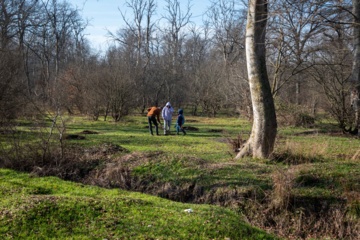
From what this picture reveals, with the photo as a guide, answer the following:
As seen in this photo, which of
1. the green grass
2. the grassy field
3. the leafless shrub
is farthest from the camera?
the leafless shrub

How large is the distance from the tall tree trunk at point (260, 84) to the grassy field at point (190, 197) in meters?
0.57

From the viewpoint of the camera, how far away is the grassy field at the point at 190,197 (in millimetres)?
6172

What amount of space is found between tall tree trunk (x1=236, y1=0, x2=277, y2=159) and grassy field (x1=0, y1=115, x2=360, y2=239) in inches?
22.4

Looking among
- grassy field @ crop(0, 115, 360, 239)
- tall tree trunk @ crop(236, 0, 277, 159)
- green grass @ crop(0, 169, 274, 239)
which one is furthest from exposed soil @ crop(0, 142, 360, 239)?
tall tree trunk @ crop(236, 0, 277, 159)

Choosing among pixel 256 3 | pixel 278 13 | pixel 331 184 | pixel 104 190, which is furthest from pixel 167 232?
pixel 256 3

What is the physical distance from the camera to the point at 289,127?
24.2 m

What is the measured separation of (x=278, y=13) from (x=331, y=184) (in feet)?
15.5

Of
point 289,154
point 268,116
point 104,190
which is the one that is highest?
point 268,116

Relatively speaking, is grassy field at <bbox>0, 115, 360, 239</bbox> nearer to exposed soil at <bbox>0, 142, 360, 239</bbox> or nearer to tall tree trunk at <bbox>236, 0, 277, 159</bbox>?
exposed soil at <bbox>0, 142, 360, 239</bbox>

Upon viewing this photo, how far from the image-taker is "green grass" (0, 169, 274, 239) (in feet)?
19.2

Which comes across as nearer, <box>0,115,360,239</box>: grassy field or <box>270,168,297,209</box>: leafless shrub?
<box>0,115,360,239</box>: grassy field

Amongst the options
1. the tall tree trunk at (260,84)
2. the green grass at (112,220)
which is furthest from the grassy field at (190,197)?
the tall tree trunk at (260,84)

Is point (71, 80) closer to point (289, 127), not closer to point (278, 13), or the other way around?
point (289, 127)

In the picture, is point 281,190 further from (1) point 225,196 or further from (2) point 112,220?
(2) point 112,220
